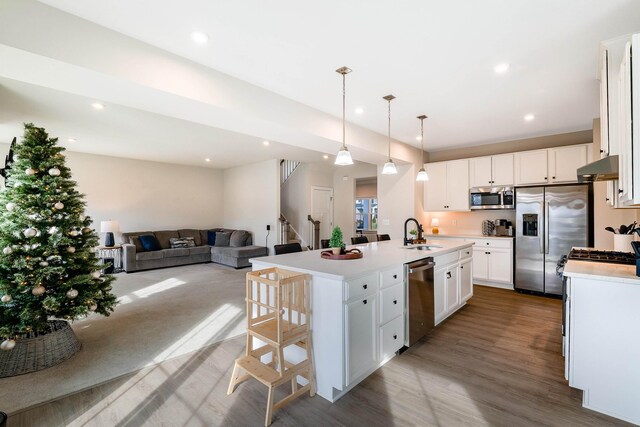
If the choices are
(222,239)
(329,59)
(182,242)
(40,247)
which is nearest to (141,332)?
(40,247)

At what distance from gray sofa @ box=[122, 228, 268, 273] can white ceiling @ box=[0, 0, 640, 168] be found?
331 centimetres

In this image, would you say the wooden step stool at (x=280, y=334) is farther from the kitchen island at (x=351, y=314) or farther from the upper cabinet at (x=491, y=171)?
the upper cabinet at (x=491, y=171)

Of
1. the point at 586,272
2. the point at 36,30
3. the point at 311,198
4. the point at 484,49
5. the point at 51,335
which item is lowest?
the point at 51,335

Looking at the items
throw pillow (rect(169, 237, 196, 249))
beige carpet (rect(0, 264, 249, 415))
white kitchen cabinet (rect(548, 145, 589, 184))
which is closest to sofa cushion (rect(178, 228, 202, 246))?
throw pillow (rect(169, 237, 196, 249))

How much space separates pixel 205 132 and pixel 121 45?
284 cm

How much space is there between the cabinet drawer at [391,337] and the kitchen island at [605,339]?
48.0 inches

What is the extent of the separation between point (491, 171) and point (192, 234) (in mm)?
7260

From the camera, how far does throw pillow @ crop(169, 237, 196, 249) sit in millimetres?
7418

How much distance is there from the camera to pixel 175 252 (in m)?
7.14

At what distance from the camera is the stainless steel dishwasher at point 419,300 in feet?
9.09

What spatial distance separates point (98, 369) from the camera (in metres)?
2.52

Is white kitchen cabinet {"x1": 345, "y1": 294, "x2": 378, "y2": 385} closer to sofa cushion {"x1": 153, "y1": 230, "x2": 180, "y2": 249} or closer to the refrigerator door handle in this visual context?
the refrigerator door handle

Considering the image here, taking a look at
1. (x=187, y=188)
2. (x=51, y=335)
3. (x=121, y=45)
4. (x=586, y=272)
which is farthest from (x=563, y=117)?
(x=187, y=188)

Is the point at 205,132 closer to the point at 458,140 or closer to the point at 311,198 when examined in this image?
the point at 311,198
